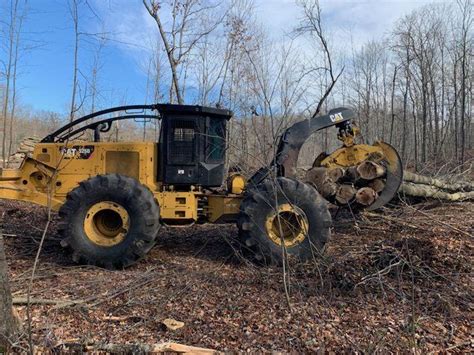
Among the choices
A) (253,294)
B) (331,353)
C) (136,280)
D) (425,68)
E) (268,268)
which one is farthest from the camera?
(425,68)

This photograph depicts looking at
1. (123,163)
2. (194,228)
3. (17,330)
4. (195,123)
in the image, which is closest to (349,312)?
(17,330)

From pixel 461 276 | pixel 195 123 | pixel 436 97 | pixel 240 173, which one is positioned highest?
pixel 436 97

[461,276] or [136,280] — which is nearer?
[461,276]

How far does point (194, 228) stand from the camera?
909 cm

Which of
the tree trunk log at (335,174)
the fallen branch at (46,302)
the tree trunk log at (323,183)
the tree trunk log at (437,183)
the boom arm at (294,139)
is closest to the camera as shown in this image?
the fallen branch at (46,302)

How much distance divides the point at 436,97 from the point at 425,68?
2.96 meters

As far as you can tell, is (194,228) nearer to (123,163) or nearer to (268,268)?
(123,163)

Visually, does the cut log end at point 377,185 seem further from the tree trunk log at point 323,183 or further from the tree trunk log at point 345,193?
the tree trunk log at point 323,183

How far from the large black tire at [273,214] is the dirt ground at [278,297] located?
1.10ft

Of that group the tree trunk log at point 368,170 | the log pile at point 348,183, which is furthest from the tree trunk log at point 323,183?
the tree trunk log at point 368,170

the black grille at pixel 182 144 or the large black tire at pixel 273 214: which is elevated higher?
the black grille at pixel 182 144

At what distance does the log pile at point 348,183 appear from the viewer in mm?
7281

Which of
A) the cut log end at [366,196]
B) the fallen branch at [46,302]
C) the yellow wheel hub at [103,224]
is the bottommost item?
the fallen branch at [46,302]

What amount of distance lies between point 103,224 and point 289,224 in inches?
113
